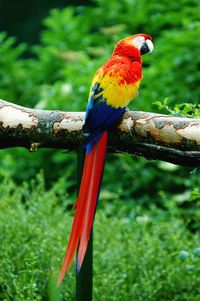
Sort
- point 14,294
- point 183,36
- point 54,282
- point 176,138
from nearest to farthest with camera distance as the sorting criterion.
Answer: point 54,282
point 176,138
point 14,294
point 183,36

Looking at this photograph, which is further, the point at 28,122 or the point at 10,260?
the point at 10,260

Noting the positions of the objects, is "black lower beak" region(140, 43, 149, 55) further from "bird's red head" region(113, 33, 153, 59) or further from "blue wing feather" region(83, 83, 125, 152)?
"blue wing feather" region(83, 83, 125, 152)

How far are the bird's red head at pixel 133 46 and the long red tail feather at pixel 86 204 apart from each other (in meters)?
0.32

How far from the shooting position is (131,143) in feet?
6.51

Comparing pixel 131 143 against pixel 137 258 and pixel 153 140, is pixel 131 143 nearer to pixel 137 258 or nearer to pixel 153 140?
pixel 153 140

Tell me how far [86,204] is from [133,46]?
589 mm

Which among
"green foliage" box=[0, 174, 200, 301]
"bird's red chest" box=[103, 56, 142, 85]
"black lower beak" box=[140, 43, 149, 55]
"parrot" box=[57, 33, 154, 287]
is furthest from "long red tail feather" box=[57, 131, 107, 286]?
"black lower beak" box=[140, 43, 149, 55]

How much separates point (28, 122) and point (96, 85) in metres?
0.23

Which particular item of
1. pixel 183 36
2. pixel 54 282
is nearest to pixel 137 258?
pixel 54 282

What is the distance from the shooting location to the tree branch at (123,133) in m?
1.86

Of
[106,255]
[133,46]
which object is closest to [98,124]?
[133,46]

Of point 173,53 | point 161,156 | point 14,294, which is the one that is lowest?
point 14,294

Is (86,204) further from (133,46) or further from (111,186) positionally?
(111,186)

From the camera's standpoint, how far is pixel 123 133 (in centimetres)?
201
